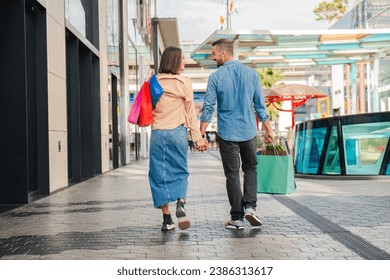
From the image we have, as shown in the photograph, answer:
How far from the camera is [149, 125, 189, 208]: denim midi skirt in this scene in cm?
548

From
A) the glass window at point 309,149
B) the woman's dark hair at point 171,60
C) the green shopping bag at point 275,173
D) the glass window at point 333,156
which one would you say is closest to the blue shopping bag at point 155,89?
the woman's dark hair at point 171,60

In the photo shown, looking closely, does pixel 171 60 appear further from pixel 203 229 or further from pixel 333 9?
pixel 333 9

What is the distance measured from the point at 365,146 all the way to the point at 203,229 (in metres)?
6.66

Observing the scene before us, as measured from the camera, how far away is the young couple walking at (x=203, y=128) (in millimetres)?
5488

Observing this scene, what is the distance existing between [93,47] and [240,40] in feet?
12.3

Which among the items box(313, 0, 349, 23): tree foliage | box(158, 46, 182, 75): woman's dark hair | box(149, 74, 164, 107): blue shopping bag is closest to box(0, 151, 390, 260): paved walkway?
box(149, 74, 164, 107): blue shopping bag

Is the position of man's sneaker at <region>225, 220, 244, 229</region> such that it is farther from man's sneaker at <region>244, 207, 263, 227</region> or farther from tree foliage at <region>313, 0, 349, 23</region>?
tree foliage at <region>313, 0, 349, 23</region>

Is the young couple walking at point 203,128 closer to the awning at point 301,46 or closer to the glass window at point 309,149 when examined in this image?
the glass window at point 309,149

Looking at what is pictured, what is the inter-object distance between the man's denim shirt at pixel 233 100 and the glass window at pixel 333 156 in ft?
21.8

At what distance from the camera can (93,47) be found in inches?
573

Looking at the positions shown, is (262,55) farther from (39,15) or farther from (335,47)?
(39,15)

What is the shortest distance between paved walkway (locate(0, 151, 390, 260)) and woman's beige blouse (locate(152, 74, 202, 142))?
92cm

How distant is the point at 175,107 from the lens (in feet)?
18.0

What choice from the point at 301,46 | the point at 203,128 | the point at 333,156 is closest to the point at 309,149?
the point at 333,156
